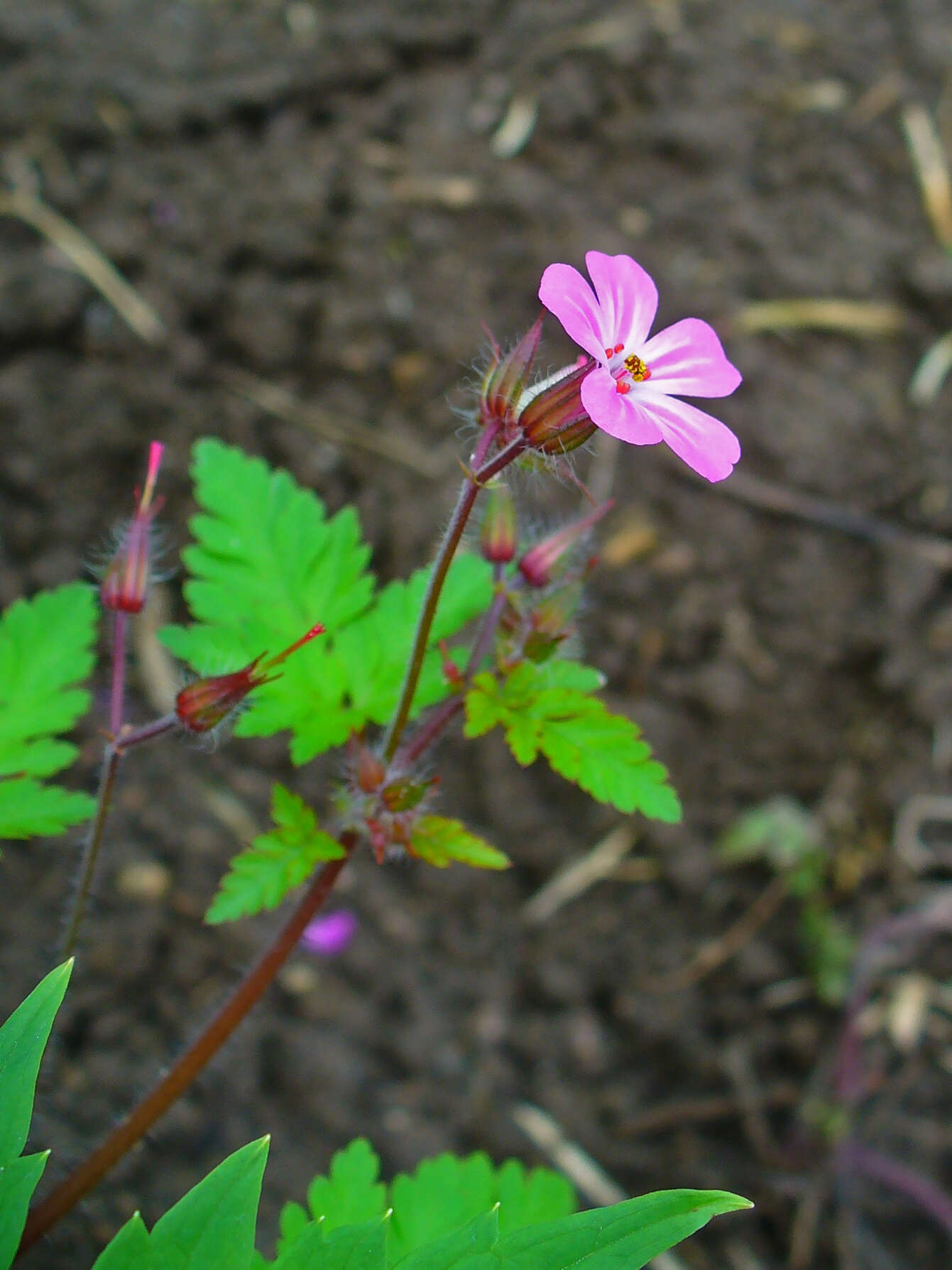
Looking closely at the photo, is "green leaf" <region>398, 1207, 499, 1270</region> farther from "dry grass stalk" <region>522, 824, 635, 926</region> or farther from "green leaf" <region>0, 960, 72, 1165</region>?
"dry grass stalk" <region>522, 824, 635, 926</region>

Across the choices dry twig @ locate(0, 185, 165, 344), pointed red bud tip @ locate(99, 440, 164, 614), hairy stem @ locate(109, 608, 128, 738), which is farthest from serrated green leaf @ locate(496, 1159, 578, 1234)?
dry twig @ locate(0, 185, 165, 344)

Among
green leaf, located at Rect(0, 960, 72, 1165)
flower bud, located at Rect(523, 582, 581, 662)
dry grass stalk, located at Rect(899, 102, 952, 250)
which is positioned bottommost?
green leaf, located at Rect(0, 960, 72, 1165)

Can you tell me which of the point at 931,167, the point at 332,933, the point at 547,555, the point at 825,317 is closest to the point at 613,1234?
the point at 547,555

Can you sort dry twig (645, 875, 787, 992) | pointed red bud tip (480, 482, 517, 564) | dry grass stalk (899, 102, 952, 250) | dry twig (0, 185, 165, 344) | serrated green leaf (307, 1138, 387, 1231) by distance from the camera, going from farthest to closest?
1. dry grass stalk (899, 102, 952, 250)
2. dry twig (0, 185, 165, 344)
3. dry twig (645, 875, 787, 992)
4. serrated green leaf (307, 1138, 387, 1231)
5. pointed red bud tip (480, 482, 517, 564)

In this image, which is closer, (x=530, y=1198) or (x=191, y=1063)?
(x=191, y=1063)

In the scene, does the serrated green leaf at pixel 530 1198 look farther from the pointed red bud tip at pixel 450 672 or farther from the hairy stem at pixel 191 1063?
the pointed red bud tip at pixel 450 672

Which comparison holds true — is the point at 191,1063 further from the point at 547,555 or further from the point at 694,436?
the point at 694,436
